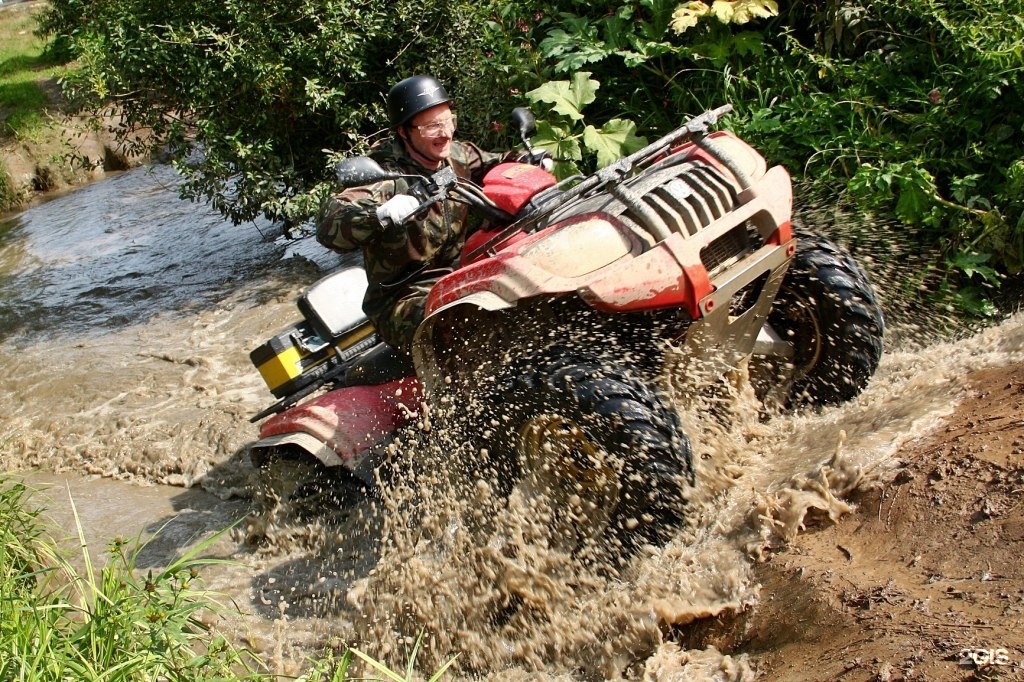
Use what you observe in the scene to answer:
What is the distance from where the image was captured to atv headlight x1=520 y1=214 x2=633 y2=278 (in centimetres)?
349

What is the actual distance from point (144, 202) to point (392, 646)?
35.0 ft

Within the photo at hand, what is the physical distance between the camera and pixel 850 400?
4.22 metres

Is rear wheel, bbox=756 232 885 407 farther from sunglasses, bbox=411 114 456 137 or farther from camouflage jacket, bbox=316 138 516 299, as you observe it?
sunglasses, bbox=411 114 456 137

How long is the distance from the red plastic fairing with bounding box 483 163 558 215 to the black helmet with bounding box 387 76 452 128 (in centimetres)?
45

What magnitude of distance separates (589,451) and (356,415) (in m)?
1.38

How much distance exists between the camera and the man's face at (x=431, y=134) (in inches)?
178

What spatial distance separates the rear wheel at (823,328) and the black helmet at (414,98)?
1.81m

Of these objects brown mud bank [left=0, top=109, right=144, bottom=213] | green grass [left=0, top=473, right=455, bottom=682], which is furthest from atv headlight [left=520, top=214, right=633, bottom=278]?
brown mud bank [left=0, top=109, right=144, bottom=213]

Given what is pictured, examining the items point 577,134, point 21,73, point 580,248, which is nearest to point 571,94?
point 577,134

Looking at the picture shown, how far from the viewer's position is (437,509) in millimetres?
4246

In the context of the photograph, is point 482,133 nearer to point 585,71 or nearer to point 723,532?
point 585,71

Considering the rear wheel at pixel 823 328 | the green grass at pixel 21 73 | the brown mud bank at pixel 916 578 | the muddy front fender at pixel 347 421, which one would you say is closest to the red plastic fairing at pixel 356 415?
the muddy front fender at pixel 347 421

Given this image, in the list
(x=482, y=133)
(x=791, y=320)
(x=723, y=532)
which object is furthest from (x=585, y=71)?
(x=723, y=532)

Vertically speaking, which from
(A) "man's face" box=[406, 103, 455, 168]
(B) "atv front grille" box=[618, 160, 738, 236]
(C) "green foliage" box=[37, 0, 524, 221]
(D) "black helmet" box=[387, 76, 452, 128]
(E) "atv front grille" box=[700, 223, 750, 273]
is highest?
(C) "green foliage" box=[37, 0, 524, 221]
